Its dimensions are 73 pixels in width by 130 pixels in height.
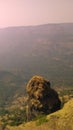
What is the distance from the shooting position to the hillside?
64450 millimetres

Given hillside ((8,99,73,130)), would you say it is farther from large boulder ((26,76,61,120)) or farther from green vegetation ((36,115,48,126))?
large boulder ((26,76,61,120))

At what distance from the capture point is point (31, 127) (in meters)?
68.4

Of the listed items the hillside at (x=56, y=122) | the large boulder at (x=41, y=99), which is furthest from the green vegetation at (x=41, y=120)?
the large boulder at (x=41, y=99)

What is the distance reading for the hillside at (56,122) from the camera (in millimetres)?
64450

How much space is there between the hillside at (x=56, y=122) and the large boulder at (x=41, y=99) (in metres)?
7.05

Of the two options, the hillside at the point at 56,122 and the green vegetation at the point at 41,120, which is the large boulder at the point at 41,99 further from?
the green vegetation at the point at 41,120

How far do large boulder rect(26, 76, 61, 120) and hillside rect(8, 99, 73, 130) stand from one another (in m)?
7.05

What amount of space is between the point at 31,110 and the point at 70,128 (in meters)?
19.6

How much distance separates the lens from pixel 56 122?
66.0m

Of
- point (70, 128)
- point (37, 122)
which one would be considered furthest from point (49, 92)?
point (70, 128)

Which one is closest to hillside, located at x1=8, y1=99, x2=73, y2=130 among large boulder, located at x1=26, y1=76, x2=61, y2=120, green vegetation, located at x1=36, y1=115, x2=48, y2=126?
green vegetation, located at x1=36, y1=115, x2=48, y2=126

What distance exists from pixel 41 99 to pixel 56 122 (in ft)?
38.7

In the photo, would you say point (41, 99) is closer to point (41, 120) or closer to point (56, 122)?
point (41, 120)

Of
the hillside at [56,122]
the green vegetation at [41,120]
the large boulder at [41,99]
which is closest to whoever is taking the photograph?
the hillside at [56,122]
